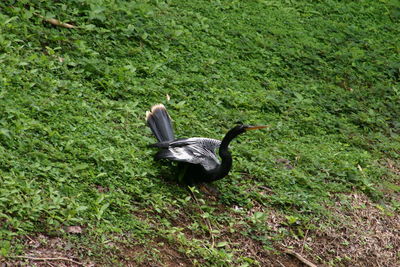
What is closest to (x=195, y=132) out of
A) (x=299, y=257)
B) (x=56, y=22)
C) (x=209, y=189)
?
(x=209, y=189)

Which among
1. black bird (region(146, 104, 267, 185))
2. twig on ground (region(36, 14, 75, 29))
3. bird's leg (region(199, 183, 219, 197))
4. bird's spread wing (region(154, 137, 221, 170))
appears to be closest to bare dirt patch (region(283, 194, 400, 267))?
bird's leg (region(199, 183, 219, 197))

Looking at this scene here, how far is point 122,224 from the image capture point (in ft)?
19.1

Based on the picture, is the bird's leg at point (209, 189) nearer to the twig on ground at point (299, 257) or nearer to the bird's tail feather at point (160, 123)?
the bird's tail feather at point (160, 123)

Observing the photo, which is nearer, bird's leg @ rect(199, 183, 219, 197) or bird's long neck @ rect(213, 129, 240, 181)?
bird's long neck @ rect(213, 129, 240, 181)

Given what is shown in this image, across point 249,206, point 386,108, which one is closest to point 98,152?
point 249,206

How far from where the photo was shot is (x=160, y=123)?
290 inches

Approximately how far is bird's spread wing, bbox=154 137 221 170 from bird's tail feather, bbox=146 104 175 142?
0.85 ft

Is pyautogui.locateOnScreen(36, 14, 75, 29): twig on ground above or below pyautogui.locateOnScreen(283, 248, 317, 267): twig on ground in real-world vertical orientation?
above

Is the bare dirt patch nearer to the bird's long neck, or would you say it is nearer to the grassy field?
the grassy field

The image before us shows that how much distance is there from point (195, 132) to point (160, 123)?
0.75m

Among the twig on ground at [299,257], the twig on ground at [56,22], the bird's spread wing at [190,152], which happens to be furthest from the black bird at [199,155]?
the twig on ground at [56,22]

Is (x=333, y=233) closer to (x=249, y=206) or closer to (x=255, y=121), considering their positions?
(x=249, y=206)

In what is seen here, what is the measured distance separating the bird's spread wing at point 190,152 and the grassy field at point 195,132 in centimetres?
27

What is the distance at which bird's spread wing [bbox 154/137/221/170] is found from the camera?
6703 millimetres
